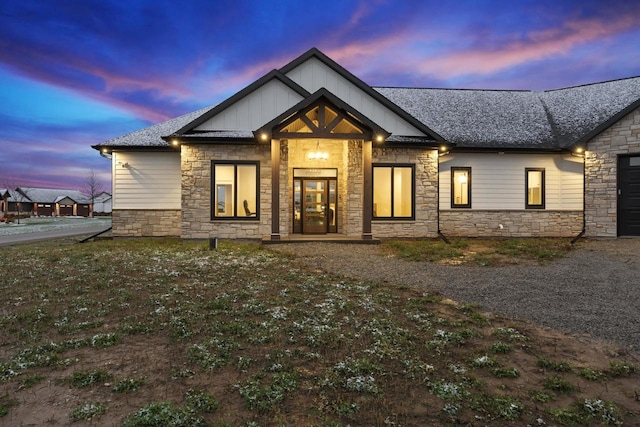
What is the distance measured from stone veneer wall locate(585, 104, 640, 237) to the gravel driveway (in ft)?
7.54

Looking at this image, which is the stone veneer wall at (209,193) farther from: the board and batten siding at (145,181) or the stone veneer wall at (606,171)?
the stone veneer wall at (606,171)

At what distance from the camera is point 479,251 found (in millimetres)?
11352

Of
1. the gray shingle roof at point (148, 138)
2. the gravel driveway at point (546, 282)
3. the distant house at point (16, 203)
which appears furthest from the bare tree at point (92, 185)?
the gravel driveway at point (546, 282)

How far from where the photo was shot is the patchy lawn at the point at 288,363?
2639 mm

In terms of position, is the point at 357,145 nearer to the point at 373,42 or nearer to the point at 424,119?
the point at 424,119

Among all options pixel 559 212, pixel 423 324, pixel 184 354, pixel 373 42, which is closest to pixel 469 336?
pixel 423 324

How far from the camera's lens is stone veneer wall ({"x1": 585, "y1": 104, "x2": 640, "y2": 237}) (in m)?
12.9

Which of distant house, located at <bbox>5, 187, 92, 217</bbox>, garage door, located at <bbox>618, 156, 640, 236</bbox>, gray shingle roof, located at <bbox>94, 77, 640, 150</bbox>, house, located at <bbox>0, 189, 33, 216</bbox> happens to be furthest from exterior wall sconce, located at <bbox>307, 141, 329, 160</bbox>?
house, located at <bbox>0, 189, 33, 216</bbox>

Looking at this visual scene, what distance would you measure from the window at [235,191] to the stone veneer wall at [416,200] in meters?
4.65

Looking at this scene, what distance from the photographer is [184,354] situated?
368 centimetres

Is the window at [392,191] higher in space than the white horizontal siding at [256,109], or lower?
lower

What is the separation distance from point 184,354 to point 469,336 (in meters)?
3.25

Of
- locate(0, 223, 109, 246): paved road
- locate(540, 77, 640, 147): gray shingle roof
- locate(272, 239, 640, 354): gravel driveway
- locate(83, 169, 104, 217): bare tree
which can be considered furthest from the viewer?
locate(83, 169, 104, 217): bare tree

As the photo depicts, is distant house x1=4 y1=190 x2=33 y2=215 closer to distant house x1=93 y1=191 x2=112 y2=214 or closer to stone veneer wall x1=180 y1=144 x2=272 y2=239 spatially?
distant house x1=93 y1=191 x2=112 y2=214
